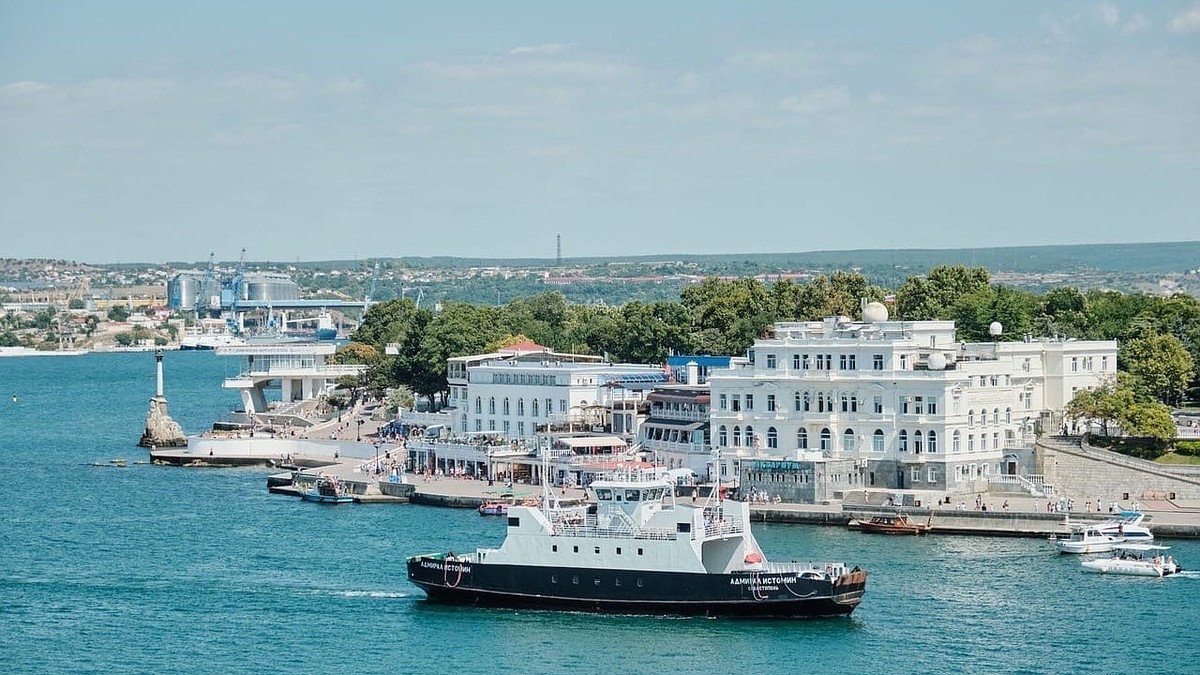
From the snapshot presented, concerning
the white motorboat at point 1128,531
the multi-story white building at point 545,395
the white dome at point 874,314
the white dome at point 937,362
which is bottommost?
the white motorboat at point 1128,531

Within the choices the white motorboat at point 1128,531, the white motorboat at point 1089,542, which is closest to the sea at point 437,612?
the white motorboat at point 1089,542

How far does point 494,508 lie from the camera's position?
76875 mm

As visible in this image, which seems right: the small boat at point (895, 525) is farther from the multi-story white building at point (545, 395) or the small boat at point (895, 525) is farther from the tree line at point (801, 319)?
the multi-story white building at point (545, 395)

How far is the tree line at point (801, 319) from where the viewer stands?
93250 mm

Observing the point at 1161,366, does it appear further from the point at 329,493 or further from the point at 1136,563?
the point at 329,493

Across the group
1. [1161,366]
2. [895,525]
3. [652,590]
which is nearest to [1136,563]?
[895,525]

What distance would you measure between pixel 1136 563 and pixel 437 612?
21.1 metres

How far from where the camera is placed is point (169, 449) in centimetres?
10531

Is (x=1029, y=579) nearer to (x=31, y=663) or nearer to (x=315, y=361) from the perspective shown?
(x=31, y=663)

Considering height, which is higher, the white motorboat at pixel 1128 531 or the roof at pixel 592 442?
the roof at pixel 592 442

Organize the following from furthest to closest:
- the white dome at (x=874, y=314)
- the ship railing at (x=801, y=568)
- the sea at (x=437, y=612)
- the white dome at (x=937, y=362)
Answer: the white dome at (x=874, y=314) < the white dome at (x=937, y=362) < the ship railing at (x=801, y=568) < the sea at (x=437, y=612)

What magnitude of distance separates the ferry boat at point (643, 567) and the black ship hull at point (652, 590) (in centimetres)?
3

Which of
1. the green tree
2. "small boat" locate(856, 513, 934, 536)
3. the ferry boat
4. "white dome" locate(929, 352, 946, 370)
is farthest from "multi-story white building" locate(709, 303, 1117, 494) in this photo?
the ferry boat

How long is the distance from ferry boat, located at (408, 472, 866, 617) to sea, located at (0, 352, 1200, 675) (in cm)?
55
